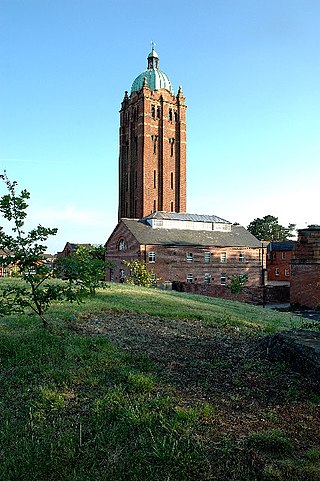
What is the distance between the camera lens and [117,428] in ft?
14.6

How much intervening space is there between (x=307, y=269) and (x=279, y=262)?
36628 millimetres

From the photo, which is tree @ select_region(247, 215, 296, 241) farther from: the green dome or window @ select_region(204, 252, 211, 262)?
window @ select_region(204, 252, 211, 262)

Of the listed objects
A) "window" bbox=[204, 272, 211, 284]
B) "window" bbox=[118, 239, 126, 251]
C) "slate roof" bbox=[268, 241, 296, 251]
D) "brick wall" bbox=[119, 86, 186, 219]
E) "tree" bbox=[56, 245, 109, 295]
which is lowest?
"window" bbox=[204, 272, 211, 284]

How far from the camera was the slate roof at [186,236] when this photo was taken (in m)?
40.2

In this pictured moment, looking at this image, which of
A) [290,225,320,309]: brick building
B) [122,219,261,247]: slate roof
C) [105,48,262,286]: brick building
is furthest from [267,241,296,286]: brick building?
[290,225,320,309]: brick building

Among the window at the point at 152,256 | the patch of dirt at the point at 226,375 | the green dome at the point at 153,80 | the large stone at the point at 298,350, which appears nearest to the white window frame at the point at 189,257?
the window at the point at 152,256

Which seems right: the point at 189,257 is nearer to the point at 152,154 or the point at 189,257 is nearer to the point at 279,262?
the point at 152,154

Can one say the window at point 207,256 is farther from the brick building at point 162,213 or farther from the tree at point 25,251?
the tree at point 25,251

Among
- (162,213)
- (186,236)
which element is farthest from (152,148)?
(186,236)

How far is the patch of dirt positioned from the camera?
4684mm

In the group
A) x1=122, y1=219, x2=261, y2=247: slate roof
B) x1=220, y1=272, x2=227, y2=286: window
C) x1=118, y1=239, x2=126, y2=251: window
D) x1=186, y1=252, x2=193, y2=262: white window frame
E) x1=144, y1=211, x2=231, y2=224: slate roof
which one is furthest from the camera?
x1=144, y1=211, x2=231, y2=224: slate roof

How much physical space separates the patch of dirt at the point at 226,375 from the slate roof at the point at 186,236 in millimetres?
30163

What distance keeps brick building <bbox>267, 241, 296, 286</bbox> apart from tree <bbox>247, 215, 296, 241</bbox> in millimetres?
21383

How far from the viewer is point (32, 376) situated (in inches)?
227
